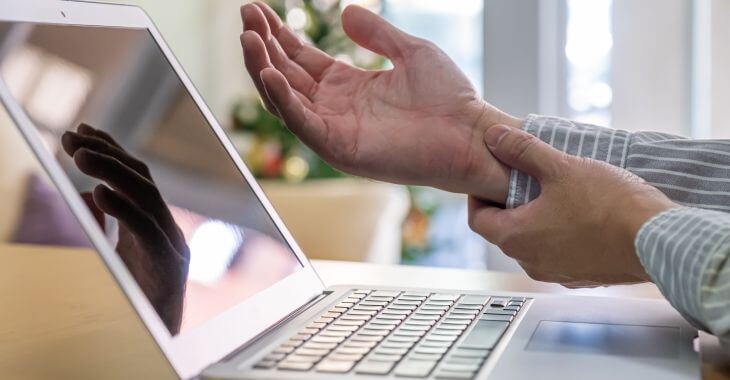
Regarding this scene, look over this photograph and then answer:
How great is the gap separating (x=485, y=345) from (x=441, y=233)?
276 cm

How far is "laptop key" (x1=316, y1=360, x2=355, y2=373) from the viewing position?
53 cm

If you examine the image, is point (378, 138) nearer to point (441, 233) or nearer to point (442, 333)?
point (442, 333)

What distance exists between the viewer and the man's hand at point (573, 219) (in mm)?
668

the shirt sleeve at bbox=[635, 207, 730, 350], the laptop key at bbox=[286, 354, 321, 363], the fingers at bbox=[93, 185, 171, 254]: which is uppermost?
the fingers at bbox=[93, 185, 171, 254]

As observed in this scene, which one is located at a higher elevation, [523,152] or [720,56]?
[523,152]

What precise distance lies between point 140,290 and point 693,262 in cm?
33

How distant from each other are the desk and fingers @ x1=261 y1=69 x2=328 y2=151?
175 millimetres

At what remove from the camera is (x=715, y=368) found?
60 centimetres

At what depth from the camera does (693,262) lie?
584 mm

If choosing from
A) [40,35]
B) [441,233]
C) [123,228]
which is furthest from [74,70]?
[441,233]

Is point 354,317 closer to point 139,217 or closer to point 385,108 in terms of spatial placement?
point 139,217

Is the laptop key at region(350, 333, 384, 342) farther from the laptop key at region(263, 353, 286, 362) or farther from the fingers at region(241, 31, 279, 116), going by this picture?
the fingers at region(241, 31, 279, 116)

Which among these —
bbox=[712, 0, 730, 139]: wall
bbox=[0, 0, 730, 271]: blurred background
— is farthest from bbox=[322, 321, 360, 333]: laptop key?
bbox=[712, 0, 730, 139]: wall

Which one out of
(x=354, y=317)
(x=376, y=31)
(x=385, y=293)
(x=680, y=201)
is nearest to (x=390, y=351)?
(x=354, y=317)
